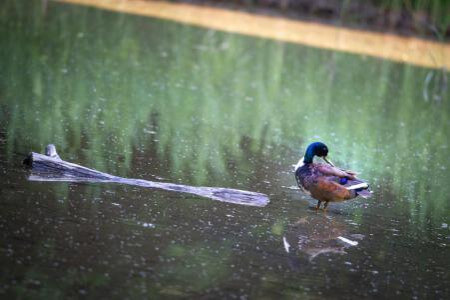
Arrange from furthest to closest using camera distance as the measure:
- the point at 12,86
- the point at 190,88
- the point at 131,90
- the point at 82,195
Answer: the point at 190,88 < the point at 131,90 < the point at 12,86 < the point at 82,195

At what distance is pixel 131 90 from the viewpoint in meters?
10.4

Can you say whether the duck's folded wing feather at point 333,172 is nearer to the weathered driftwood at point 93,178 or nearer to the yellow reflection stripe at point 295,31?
the weathered driftwood at point 93,178

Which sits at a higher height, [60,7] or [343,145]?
[60,7]

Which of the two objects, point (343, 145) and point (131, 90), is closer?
point (343, 145)

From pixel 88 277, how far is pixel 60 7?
12071 mm

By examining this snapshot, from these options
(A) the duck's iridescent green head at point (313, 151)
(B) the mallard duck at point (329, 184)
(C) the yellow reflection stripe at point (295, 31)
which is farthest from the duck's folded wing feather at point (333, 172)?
(C) the yellow reflection stripe at point (295, 31)

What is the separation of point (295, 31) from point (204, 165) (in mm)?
11579

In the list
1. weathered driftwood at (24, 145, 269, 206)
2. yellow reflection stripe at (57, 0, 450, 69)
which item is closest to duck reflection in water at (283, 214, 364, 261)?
weathered driftwood at (24, 145, 269, 206)

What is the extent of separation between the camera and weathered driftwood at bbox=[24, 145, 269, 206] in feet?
20.6

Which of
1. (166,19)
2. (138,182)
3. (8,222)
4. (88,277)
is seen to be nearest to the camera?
(88,277)

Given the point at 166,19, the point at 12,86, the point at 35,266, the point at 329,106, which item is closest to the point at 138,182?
the point at 35,266

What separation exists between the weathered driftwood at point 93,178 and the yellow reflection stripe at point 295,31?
1066 cm

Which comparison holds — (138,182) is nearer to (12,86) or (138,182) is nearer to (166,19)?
(12,86)

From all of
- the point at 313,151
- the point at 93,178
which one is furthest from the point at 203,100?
the point at 93,178
